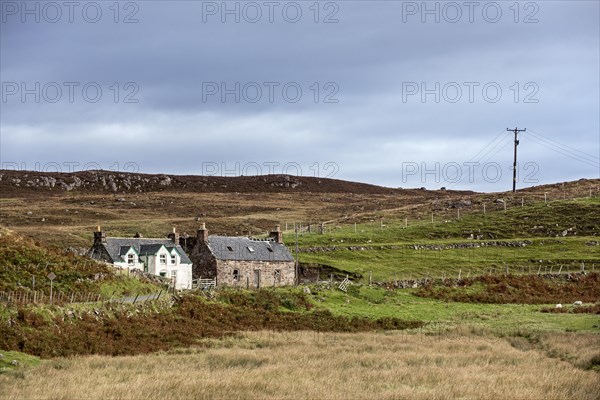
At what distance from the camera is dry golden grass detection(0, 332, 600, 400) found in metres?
25.6

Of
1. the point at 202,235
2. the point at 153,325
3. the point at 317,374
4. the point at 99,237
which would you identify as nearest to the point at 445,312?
the point at 153,325

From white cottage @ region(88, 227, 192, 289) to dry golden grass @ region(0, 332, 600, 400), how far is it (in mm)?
27607

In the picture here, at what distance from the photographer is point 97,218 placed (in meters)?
135

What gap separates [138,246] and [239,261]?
880 cm

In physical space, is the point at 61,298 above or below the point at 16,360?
above

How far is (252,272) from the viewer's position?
72.9m

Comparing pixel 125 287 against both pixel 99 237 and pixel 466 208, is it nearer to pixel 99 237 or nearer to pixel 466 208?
pixel 99 237

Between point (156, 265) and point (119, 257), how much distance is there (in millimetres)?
2964

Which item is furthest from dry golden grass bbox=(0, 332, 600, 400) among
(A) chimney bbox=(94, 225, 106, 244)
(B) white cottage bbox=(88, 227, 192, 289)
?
(A) chimney bbox=(94, 225, 106, 244)

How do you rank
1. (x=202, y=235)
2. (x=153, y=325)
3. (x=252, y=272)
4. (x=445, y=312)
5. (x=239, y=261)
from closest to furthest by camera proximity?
(x=153, y=325)
(x=445, y=312)
(x=202, y=235)
(x=239, y=261)
(x=252, y=272)

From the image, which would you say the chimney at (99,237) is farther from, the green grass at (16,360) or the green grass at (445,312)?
the green grass at (16,360)

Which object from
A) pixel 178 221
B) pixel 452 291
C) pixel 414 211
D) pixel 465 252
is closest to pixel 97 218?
pixel 178 221

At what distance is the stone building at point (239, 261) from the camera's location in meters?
70.9

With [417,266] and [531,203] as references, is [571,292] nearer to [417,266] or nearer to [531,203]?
[417,266]
